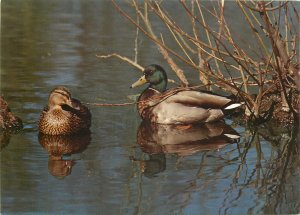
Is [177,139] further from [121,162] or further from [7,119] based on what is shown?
[7,119]

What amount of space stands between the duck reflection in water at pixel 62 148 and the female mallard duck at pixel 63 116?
0.25 ft

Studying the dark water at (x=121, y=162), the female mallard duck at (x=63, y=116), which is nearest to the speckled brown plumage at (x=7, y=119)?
the dark water at (x=121, y=162)

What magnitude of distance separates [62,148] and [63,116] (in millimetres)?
722

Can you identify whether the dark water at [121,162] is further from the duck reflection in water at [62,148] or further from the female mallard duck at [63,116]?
the female mallard duck at [63,116]

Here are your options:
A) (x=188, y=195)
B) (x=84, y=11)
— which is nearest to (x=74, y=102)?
(x=188, y=195)

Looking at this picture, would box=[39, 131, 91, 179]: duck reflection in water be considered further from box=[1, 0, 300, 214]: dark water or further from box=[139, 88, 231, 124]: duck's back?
box=[139, 88, 231, 124]: duck's back

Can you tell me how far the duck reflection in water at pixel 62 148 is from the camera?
730cm

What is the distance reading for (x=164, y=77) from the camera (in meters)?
10.3

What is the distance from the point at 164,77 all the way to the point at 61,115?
1865mm

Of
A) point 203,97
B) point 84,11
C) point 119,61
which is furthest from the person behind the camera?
point 84,11

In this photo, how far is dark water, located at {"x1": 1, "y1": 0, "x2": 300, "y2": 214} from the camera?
6.32 metres

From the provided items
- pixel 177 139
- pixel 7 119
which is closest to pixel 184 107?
pixel 177 139

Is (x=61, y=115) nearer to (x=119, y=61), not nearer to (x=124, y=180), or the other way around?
(x=124, y=180)

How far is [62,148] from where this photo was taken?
27.1 ft
